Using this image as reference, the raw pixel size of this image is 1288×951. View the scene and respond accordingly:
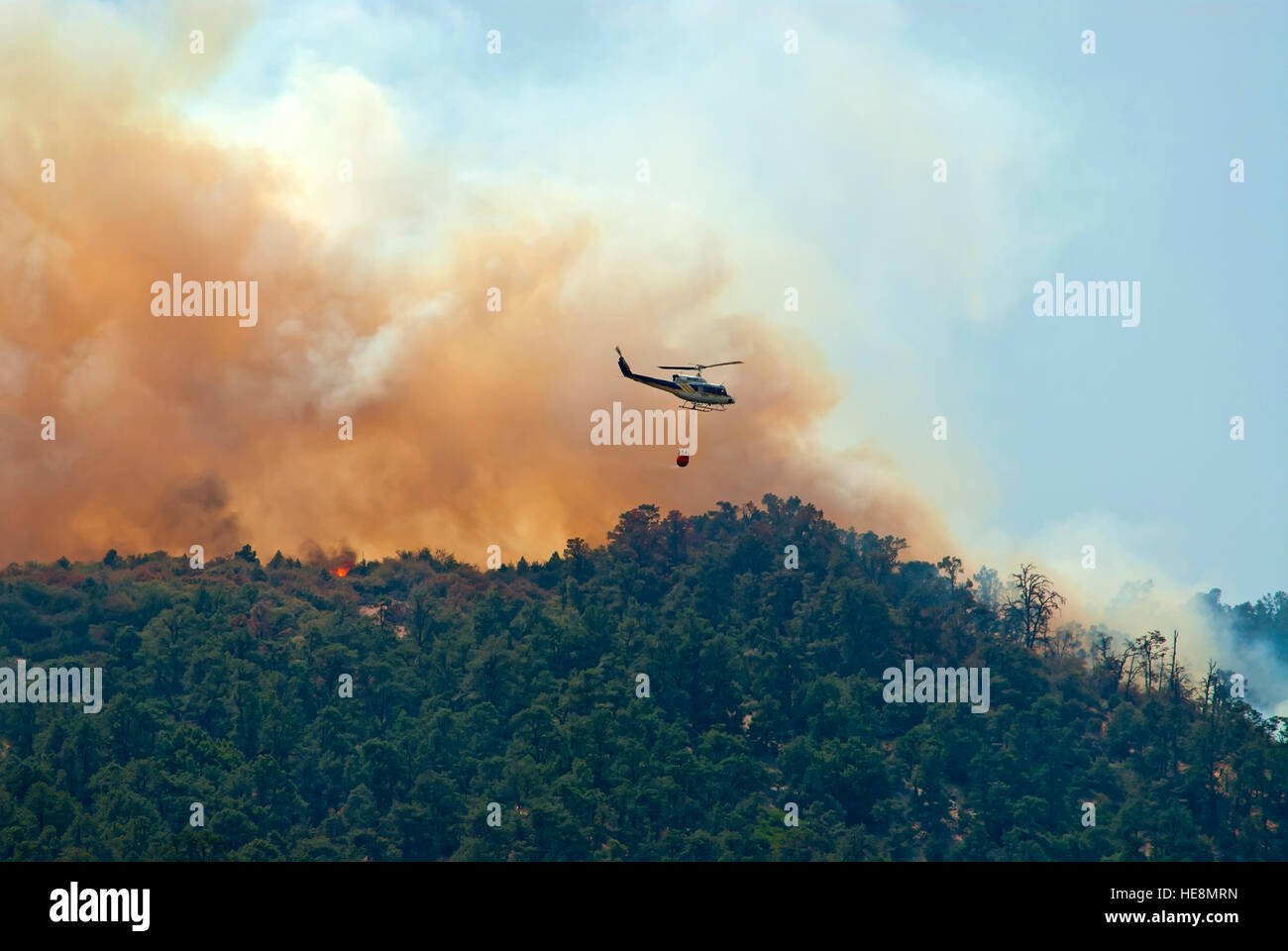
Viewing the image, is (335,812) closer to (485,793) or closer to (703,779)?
(485,793)

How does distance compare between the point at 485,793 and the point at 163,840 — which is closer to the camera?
the point at 163,840
